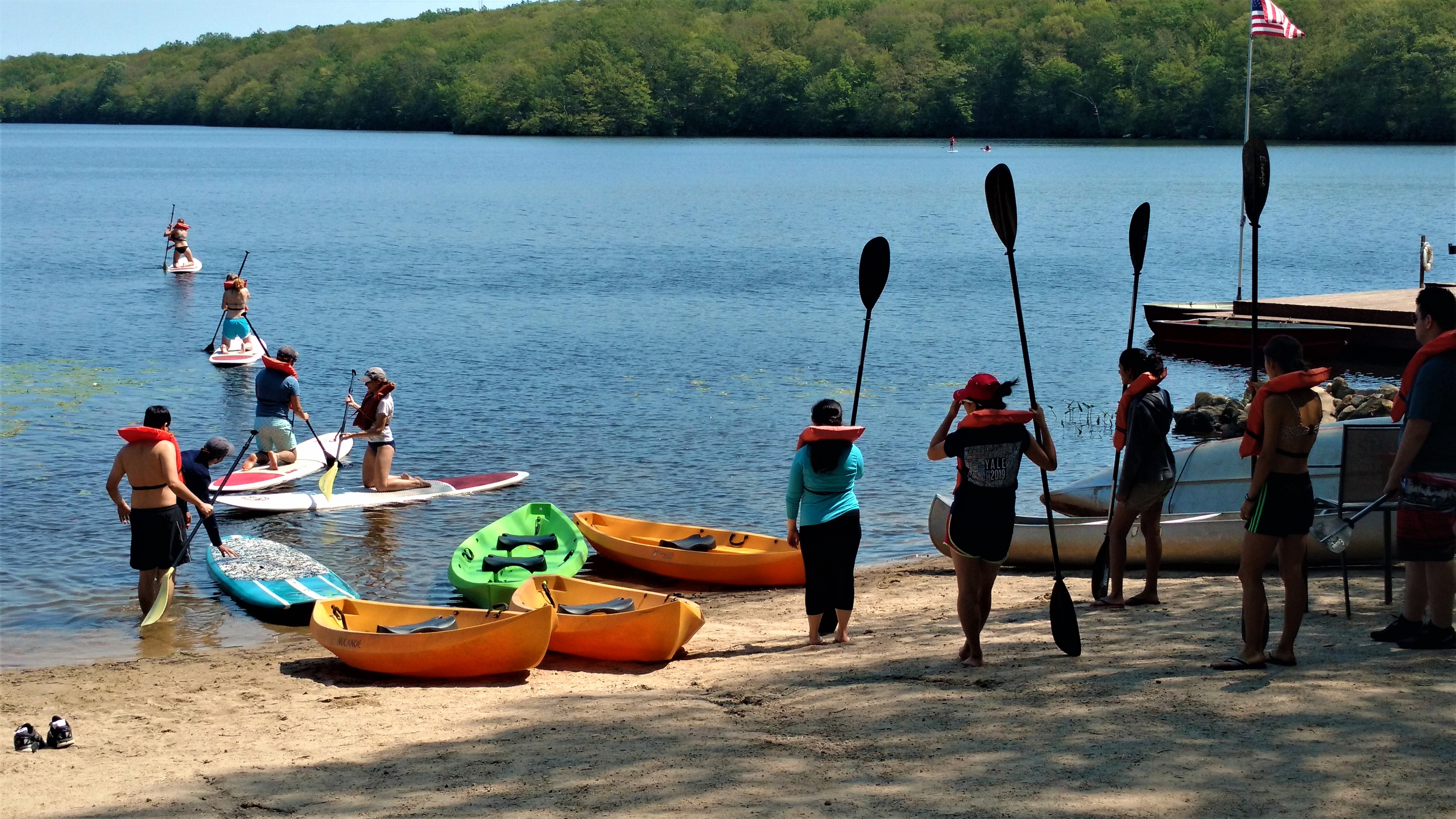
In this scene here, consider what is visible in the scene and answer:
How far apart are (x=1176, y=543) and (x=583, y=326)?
24664mm

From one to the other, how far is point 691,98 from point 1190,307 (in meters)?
141

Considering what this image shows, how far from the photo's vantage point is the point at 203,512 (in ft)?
36.9

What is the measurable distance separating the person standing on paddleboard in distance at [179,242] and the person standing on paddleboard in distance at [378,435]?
30054 mm

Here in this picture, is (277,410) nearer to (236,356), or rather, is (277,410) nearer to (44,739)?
(44,739)

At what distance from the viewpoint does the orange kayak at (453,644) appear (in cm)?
941

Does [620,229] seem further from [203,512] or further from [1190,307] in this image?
[203,512]

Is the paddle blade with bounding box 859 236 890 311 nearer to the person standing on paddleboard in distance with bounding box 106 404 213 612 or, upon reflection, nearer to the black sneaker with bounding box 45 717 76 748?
the person standing on paddleboard in distance with bounding box 106 404 213 612

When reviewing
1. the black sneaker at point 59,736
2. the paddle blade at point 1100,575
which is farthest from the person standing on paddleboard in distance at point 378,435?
the paddle blade at point 1100,575

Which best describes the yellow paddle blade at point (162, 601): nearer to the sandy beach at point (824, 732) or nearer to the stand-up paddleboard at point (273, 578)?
the stand-up paddleboard at point (273, 578)

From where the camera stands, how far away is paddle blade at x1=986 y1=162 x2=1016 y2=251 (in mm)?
9234

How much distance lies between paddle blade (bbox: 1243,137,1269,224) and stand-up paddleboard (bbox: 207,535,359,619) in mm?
7871

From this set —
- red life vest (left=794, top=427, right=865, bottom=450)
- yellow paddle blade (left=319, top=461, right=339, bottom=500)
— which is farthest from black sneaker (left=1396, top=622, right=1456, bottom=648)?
yellow paddle blade (left=319, top=461, right=339, bottom=500)

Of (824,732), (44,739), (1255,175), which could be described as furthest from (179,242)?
(824,732)

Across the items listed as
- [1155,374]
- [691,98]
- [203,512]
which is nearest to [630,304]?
[203,512]
